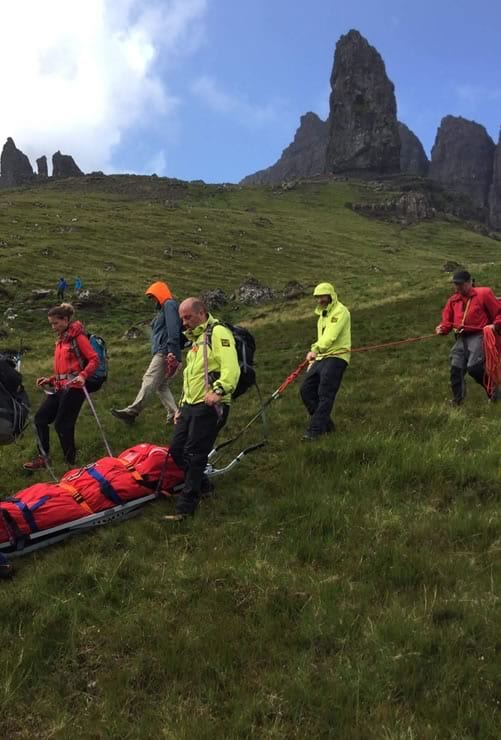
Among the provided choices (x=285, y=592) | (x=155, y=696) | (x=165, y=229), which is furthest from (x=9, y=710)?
(x=165, y=229)

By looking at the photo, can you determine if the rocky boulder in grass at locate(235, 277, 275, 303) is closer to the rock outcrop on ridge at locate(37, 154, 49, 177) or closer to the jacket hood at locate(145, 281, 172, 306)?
the jacket hood at locate(145, 281, 172, 306)

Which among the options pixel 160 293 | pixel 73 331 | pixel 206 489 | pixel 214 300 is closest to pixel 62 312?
pixel 73 331

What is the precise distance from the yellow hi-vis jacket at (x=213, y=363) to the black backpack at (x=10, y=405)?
2031 millimetres

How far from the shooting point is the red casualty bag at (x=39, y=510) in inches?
247

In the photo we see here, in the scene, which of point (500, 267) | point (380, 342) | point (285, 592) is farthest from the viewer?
point (500, 267)

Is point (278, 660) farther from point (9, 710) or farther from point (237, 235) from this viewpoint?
point (237, 235)

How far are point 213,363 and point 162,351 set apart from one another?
4888 mm

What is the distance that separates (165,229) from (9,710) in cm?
9096

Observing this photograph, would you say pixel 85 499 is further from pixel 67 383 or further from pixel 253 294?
pixel 253 294

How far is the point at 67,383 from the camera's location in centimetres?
955

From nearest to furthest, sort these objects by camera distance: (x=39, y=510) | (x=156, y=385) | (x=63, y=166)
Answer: (x=39, y=510)
(x=156, y=385)
(x=63, y=166)

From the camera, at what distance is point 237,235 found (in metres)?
91.9

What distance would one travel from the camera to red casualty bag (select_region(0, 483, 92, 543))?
6.28 metres

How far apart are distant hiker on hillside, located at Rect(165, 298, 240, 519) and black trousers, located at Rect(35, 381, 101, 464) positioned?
9.63ft
